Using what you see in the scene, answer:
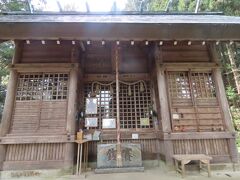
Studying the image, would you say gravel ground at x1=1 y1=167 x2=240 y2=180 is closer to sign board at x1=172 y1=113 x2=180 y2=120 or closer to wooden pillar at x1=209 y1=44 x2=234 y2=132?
wooden pillar at x1=209 y1=44 x2=234 y2=132

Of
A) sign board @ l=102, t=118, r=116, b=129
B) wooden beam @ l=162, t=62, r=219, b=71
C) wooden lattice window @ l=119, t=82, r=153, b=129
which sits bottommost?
sign board @ l=102, t=118, r=116, b=129

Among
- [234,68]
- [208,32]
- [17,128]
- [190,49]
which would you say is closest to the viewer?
[208,32]

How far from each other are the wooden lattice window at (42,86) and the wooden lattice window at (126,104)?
37.7 inches

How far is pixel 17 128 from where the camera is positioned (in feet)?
16.0

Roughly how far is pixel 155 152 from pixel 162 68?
2.61 metres

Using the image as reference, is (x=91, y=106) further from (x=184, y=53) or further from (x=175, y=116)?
(x=184, y=53)

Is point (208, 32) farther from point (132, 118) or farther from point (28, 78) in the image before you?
point (28, 78)

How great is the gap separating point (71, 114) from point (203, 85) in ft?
13.2

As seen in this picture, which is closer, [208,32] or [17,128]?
[208,32]

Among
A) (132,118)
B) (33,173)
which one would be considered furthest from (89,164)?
(132,118)

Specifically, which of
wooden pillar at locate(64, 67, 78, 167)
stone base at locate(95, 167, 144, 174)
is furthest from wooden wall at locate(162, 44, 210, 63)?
stone base at locate(95, 167, 144, 174)

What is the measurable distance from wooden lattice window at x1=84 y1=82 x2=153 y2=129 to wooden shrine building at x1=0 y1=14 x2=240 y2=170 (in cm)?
3

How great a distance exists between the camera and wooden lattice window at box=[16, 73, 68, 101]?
205 inches

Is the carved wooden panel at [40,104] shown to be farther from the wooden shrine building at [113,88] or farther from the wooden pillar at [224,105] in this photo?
the wooden pillar at [224,105]
